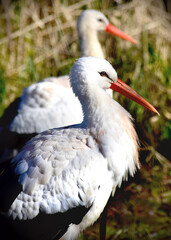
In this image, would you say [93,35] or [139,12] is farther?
[139,12]

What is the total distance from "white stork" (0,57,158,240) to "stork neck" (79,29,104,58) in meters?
1.60

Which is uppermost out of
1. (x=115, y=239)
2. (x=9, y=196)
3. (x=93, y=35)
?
(x=93, y=35)

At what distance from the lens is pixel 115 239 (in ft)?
11.1

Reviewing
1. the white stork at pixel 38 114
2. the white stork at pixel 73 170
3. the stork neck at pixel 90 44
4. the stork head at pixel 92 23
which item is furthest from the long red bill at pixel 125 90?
the stork head at pixel 92 23

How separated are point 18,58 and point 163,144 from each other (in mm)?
2094

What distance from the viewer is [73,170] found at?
8.60 ft

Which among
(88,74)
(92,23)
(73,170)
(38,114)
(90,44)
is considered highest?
(88,74)

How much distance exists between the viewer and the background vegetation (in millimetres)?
3861

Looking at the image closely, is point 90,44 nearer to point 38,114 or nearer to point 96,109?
point 38,114

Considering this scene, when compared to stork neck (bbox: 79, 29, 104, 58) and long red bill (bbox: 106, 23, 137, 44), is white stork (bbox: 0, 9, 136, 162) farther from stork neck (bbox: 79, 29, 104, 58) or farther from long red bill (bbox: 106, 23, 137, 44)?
long red bill (bbox: 106, 23, 137, 44)

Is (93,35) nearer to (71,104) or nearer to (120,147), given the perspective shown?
(71,104)

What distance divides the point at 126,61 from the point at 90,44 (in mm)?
441

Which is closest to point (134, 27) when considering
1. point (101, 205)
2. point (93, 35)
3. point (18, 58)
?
point (93, 35)

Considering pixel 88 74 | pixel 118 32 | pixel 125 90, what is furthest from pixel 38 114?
pixel 118 32
